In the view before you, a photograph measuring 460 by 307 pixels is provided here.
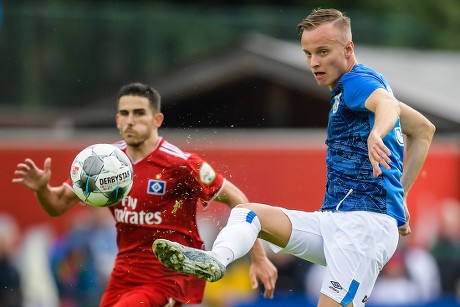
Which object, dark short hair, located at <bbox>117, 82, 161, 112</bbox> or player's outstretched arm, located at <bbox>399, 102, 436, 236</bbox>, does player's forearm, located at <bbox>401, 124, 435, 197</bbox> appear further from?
dark short hair, located at <bbox>117, 82, 161, 112</bbox>

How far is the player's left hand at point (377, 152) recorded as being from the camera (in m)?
7.10

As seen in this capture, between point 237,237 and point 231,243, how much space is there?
2.6 inches

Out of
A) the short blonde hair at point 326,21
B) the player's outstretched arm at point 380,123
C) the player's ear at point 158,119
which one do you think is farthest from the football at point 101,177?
the player's outstretched arm at point 380,123

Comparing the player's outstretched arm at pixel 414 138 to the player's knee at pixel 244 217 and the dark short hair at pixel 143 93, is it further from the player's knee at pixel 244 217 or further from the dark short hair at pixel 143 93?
the dark short hair at pixel 143 93

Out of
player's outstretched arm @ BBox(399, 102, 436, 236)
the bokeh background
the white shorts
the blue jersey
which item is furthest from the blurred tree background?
the white shorts

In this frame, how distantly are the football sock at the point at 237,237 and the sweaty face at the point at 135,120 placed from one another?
5.73 feet

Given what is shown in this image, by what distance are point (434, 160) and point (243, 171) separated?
13.3 ft

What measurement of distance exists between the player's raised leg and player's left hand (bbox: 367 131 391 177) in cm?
97

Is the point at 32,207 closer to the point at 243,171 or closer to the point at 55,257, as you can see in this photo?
the point at 55,257

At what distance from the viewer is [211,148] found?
18406 millimetres

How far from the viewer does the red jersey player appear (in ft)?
29.7

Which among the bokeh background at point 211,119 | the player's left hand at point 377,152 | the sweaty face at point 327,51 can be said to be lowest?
the bokeh background at point 211,119

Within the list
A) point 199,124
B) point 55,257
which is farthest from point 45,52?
point 55,257

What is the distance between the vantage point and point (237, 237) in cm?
746
